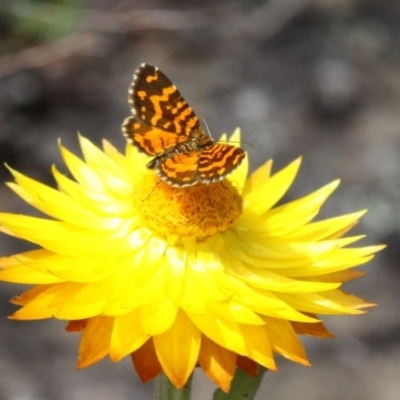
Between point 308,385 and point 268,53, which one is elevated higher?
point 268,53

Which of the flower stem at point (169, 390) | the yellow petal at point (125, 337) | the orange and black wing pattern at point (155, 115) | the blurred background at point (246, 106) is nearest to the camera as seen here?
the yellow petal at point (125, 337)

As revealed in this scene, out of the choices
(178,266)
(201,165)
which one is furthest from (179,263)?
(201,165)

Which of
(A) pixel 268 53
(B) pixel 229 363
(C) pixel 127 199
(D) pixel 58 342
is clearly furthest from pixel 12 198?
(B) pixel 229 363

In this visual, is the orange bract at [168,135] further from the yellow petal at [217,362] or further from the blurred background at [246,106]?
the blurred background at [246,106]

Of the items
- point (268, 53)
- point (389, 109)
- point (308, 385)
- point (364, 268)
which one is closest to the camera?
point (308, 385)

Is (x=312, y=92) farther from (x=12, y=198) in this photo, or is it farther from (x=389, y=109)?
(x=12, y=198)

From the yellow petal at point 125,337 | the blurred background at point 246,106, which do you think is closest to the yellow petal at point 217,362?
the yellow petal at point 125,337

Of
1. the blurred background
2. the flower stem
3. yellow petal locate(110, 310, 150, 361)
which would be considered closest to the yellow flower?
yellow petal locate(110, 310, 150, 361)
